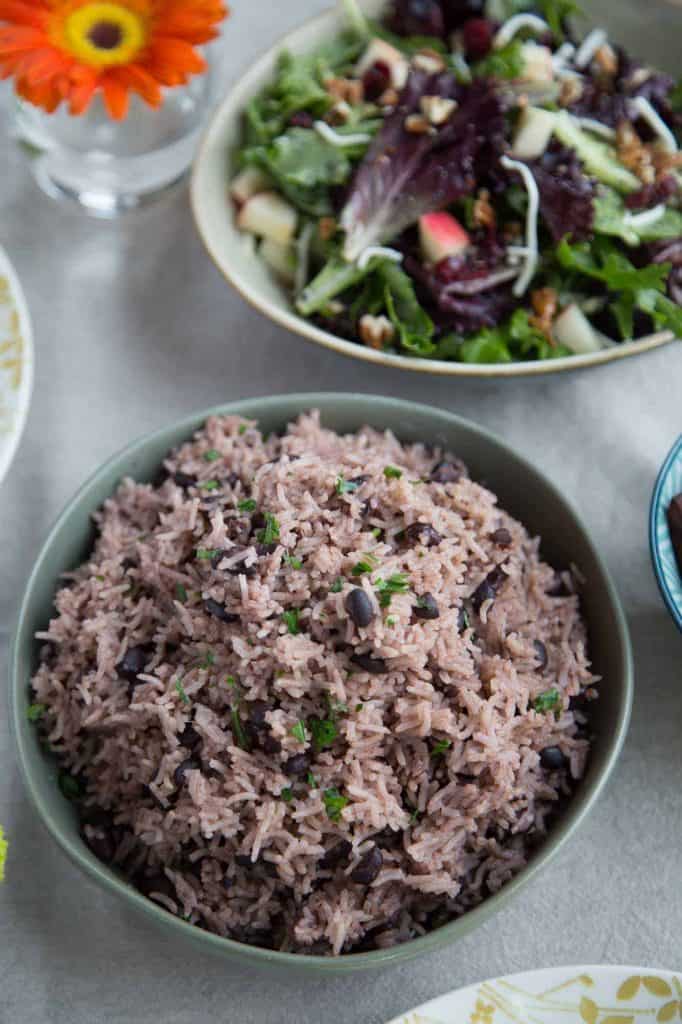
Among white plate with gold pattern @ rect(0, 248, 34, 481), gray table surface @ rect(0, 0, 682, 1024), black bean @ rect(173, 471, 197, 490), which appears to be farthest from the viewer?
white plate with gold pattern @ rect(0, 248, 34, 481)

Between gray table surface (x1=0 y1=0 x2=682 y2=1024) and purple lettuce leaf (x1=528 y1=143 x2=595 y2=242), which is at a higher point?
purple lettuce leaf (x1=528 y1=143 x2=595 y2=242)

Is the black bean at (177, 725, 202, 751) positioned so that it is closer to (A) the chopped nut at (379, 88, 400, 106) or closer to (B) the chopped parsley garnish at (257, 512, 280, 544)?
(B) the chopped parsley garnish at (257, 512, 280, 544)

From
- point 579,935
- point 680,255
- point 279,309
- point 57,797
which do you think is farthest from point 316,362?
point 579,935

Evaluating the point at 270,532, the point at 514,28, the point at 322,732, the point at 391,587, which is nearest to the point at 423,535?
the point at 391,587

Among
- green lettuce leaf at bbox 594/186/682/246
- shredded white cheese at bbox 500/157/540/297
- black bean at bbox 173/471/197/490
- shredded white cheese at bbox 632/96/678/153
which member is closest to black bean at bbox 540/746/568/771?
black bean at bbox 173/471/197/490

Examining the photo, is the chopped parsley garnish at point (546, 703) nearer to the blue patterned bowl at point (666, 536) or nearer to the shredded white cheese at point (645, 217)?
the blue patterned bowl at point (666, 536)

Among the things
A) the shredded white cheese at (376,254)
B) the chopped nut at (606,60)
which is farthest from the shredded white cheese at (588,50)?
the shredded white cheese at (376,254)

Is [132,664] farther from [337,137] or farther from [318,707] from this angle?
[337,137]
